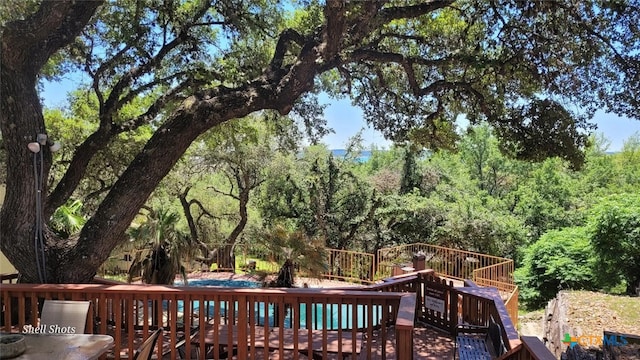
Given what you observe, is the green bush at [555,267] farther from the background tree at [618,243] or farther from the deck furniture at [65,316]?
the deck furniture at [65,316]

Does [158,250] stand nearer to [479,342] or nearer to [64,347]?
[64,347]

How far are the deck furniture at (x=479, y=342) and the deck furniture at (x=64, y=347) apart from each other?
308cm

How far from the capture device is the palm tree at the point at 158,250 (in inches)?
261

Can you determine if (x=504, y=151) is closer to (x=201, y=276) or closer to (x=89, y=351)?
(x=89, y=351)

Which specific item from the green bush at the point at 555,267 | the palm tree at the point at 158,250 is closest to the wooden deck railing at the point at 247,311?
the palm tree at the point at 158,250

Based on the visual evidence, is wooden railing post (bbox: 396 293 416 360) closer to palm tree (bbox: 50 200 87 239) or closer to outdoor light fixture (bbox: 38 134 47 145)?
outdoor light fixture (bbox: 38 134 47 145)

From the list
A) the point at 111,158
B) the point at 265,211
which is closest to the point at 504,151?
the point at 111,158

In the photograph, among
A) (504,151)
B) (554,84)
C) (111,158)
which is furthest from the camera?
(111,158)

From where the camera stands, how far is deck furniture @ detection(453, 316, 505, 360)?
4.03 metres

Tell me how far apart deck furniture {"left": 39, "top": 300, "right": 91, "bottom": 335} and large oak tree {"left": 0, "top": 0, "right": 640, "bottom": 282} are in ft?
2.81

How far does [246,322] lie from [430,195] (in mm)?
15678

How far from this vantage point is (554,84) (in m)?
6.05

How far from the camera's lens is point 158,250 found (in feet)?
22.0

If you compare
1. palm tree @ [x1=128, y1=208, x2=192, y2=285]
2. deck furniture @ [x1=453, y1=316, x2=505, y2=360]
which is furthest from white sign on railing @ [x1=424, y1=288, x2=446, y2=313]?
palm tree @ [x1=128, y1=208, x2=192, y2=285]
